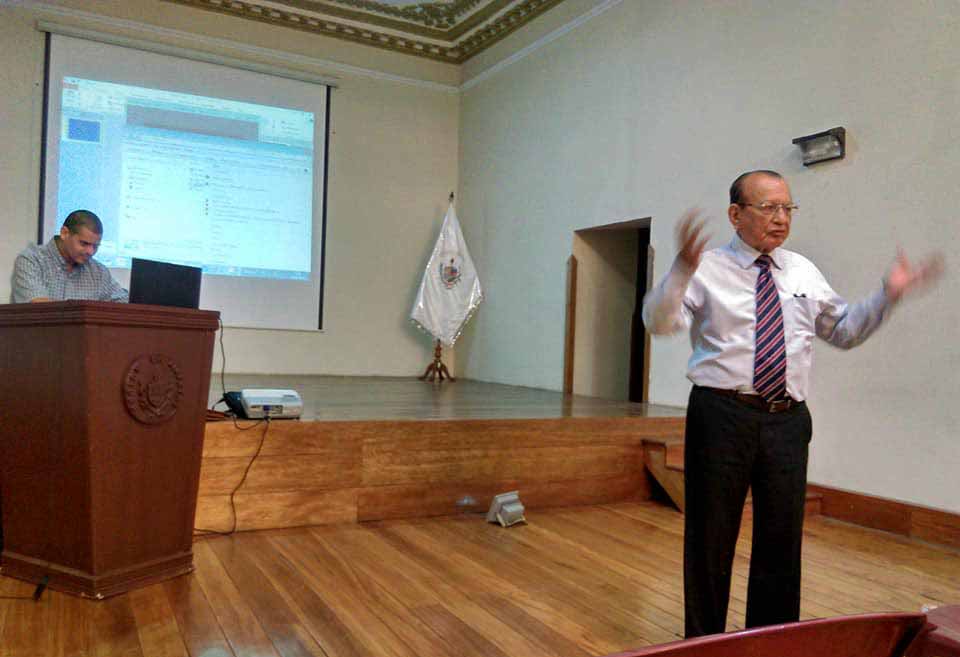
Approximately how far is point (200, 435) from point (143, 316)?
46 cm

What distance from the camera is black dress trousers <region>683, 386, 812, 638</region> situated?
1750 millimetres

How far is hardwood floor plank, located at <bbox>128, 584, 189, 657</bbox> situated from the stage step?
237 cm

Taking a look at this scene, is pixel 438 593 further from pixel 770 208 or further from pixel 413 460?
pixel 770 208

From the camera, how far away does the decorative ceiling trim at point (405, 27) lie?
254 inches

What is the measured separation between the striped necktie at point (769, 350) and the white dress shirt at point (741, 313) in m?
0.01

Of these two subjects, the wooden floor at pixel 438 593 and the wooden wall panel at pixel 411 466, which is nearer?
the wooden floor at pixel 438 593

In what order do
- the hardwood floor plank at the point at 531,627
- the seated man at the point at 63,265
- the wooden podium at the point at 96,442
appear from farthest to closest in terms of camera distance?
the seated man at the point at 63,265 → the wooden podium at the point at 96,442 → the hardwood floor plank at the point at 531,627

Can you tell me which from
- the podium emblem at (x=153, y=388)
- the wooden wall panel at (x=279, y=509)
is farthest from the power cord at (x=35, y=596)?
the wooden wall panel at (x=279, y=509)

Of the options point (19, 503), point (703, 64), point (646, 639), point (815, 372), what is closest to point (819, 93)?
point (703, 64)

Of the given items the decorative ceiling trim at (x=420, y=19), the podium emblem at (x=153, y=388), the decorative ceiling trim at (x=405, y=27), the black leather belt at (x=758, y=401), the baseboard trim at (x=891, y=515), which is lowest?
the baseboard trim at (x=891, y=515)

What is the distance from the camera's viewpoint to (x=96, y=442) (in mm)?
2137

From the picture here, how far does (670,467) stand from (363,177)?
14.8 ft

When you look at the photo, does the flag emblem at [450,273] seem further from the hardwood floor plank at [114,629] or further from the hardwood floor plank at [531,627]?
the hardwood floor plank at [114,629]

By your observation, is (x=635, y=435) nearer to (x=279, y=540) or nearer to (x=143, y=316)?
(x=279, y=540)
